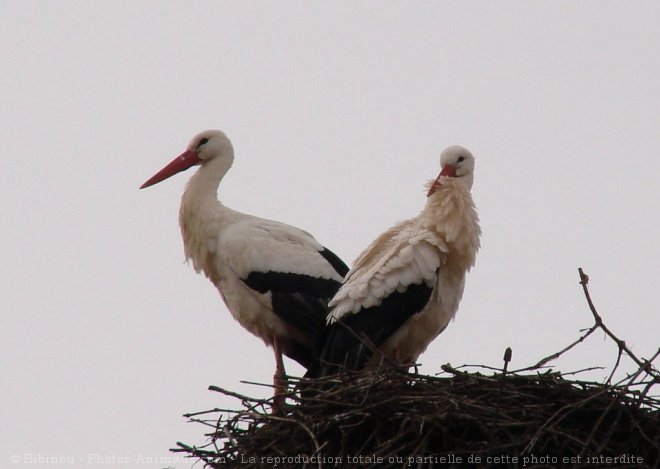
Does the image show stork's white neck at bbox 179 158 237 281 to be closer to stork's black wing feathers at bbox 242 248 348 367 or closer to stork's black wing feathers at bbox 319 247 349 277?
stork's black wing feathers at bbox 242 248 348 367

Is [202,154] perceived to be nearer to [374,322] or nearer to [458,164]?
[458,164]

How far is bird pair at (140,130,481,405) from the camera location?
22.9ft

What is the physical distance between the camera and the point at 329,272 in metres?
8.05

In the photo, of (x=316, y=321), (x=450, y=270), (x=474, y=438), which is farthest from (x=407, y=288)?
(x=474, y=438)

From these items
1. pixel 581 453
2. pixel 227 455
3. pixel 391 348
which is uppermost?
pixel 391 348

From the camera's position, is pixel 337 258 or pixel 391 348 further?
pixel 337 258

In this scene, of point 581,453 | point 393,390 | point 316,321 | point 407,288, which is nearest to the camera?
point 581,453

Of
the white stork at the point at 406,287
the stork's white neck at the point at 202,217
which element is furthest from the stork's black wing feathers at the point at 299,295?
the white stork at the point at 406,287

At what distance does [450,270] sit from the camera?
7121mm

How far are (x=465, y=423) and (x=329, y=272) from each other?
2.61 metres

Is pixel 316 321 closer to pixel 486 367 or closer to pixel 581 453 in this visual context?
pixel 486 367

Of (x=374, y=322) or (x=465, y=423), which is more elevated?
(x=374, y=322)

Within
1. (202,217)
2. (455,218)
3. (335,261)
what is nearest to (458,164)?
(455,218)

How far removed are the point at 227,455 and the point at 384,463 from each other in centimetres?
86
